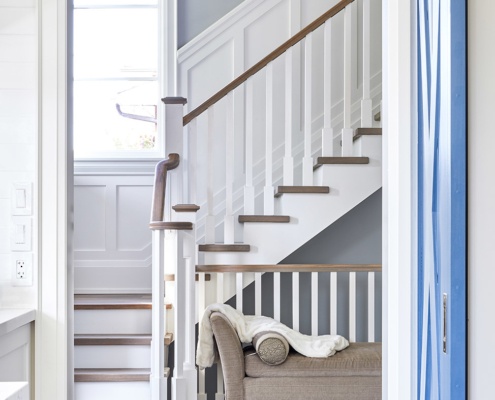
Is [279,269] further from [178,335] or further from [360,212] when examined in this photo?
[360,212]

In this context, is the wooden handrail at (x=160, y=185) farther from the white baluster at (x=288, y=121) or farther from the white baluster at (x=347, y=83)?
the white baluster at (x=347, y=83)

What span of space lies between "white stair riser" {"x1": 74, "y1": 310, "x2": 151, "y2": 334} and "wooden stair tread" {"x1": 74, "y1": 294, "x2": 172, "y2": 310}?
0.02m

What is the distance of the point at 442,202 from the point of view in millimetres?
1584

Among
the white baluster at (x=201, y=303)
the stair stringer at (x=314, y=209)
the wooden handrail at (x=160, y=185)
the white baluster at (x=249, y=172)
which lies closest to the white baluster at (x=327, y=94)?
the stair stringer at (x=314, y=209)

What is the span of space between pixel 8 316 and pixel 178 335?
141 cm

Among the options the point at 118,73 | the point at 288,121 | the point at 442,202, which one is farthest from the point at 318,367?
the point at 118,73

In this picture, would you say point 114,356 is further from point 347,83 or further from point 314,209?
point 347,83

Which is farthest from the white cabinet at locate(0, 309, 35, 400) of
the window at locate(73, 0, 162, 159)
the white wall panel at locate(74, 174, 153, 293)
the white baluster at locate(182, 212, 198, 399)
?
the window at locate(73, 0, 162, 159)

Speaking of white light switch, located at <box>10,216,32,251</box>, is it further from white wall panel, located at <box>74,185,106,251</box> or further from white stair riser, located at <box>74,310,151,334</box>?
white wall panel, located at <box>74,185,106,251</box>

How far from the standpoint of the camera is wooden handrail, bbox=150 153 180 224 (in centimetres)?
363

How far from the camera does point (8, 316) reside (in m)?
2.28

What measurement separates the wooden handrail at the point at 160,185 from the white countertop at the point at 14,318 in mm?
1208

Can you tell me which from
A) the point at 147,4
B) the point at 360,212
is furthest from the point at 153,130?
the point at 360,212

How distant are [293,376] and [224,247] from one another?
0.91 meters
